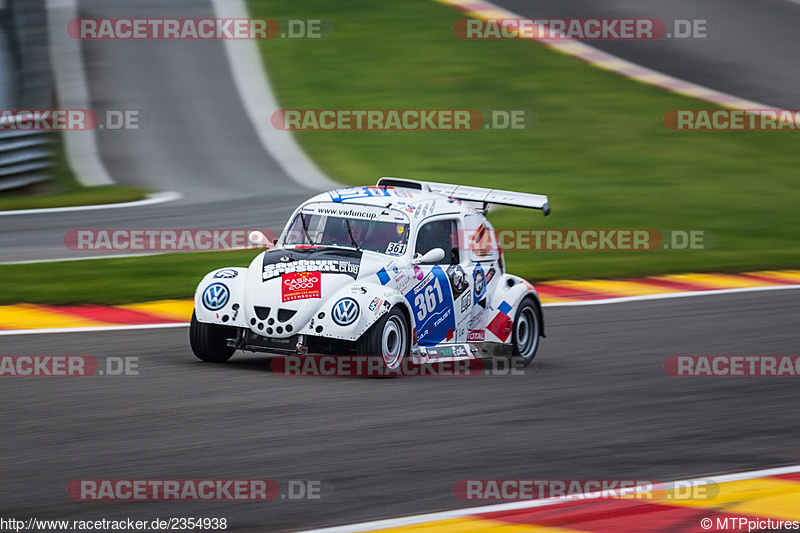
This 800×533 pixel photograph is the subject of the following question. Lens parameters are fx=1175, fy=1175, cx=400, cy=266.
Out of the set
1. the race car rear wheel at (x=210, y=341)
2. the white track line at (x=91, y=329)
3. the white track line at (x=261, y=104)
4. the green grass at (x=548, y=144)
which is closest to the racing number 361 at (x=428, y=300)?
the race car rear wheel at (x=210, y=341)

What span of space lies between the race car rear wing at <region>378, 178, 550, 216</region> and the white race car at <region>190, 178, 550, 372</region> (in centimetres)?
1

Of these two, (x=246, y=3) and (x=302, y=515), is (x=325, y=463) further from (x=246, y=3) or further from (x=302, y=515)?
(x=246, y=3)

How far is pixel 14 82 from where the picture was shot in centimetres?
2466

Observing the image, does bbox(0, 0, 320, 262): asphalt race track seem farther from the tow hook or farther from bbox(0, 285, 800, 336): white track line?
the tow hook

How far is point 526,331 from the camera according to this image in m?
11.2

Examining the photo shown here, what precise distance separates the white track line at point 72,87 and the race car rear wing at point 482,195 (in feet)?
42.1

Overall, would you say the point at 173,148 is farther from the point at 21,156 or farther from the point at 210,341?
the point at 210,341

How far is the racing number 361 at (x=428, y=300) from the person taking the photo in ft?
32.2

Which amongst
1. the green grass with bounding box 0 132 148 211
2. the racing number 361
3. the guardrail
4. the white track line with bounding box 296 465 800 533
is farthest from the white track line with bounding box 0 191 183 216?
the white track line with bounding box 296 465 800 533

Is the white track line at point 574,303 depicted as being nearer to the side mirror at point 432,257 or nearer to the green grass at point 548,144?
the green grass at point 548,144

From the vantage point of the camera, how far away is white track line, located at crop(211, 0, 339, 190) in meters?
24.1

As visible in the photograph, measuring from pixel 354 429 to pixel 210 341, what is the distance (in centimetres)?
239

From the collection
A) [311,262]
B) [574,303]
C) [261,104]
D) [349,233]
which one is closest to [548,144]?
[261,104]

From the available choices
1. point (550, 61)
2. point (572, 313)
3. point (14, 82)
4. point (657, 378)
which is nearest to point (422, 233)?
point (657, 378)
